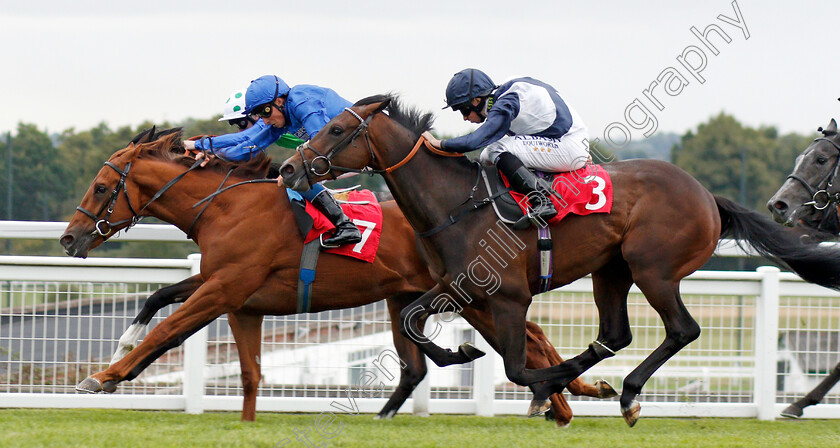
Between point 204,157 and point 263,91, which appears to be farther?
point 204,157

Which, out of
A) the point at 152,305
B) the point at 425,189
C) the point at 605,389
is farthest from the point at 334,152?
the point at 605,389

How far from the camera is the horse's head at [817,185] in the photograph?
5.60 m

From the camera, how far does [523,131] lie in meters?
4.99

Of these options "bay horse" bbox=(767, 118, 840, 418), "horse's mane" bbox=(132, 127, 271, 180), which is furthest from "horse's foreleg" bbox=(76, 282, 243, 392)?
"bay horse" bbox=(767, 118, 840, 418)

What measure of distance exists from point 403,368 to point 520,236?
144 cm

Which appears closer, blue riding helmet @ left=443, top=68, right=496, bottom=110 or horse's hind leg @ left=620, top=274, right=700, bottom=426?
blue riding helmet @ left=443, top=68, right=496, bottom=110

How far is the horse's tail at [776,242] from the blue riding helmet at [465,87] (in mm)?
1550

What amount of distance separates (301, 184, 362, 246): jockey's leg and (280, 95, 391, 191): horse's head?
2.13 ft

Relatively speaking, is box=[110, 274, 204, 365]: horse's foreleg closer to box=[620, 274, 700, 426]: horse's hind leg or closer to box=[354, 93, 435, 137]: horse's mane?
box=[354, 93, 435, 137]: horse's mane

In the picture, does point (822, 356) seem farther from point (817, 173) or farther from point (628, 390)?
point (628, 390)

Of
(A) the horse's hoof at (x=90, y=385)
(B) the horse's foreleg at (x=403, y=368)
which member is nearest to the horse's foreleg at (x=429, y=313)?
(B) the horse's foreleg at (x=403, y=368)

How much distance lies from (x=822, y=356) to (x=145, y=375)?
439 centimetres

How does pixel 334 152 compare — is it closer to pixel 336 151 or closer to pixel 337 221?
pixel 336 151

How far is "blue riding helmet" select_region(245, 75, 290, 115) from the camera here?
18.1 ft
